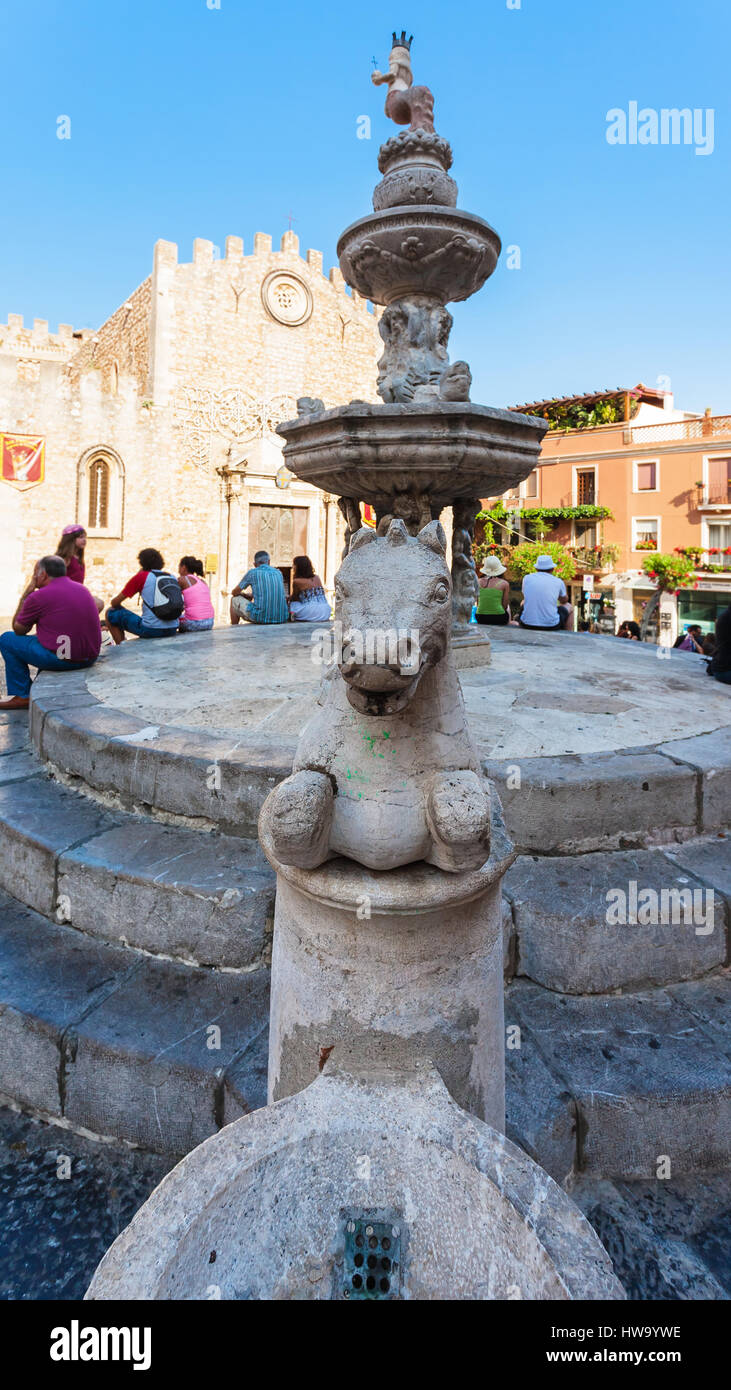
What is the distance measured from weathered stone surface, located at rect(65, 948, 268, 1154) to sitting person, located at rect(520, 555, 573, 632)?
21.6 ft

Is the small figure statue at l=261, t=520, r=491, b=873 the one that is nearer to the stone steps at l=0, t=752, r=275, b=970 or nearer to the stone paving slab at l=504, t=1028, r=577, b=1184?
the stone paving slab at l=504, t=1028, r=577, b=1184

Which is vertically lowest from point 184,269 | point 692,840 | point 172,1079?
point 172,1079

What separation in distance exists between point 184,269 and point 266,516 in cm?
702

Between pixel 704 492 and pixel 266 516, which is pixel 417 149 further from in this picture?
pixel 704 492

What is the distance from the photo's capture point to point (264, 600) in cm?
853

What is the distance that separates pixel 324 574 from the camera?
23.5 meters

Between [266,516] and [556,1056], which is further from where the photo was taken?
[266,516]

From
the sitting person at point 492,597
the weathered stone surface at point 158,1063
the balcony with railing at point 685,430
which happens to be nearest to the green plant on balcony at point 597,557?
the balcony with railing at point 685,430

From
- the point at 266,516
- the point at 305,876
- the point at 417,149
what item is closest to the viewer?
the point at 305,876

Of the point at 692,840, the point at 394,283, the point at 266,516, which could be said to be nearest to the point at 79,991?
the point at 692,840

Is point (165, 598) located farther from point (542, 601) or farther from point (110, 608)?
point (542, 601)

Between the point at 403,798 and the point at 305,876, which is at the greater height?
the point at 403,798

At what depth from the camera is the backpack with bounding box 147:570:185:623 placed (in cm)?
744

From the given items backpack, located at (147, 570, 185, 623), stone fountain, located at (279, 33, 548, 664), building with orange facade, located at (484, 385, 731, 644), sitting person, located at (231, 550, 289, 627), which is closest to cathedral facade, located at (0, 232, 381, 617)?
building with orange facade, located at (484, 385, 731, 644)
